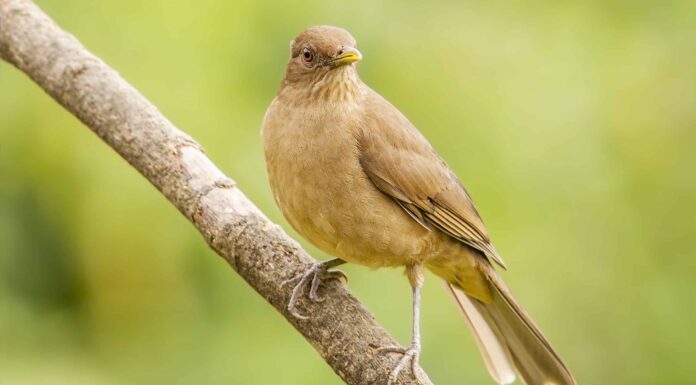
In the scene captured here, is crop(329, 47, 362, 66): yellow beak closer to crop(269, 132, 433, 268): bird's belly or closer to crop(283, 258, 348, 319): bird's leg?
crop(269, 132, 433, 268): bird's belly

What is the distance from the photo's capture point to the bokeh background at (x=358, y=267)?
506 centimetres

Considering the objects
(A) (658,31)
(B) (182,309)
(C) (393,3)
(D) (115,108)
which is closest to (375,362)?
(B) (182,309)

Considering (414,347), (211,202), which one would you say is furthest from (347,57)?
(414,347)

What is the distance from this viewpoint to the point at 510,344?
500 cm

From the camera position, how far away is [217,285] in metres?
5.09

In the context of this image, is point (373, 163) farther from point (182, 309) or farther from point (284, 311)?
point (182, 309)

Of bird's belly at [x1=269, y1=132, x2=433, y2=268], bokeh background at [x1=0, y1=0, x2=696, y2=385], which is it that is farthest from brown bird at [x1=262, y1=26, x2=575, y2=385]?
bokeh background at [x1=0, y1=0, x2=696, y2=385]

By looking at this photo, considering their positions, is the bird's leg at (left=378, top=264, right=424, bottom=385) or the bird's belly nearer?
the bird's leg at (left=378, top=264, right=424, bottom=385)

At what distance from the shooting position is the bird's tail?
4879mm

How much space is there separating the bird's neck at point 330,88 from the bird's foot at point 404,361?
109 centimetres

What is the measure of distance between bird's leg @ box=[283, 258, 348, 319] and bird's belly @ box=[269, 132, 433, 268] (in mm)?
113

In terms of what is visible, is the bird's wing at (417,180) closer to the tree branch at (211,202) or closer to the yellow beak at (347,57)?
the yellow beak at (347,57)

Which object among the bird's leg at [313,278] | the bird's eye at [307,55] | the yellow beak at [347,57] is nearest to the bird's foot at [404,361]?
the bird's leg at [313,278]

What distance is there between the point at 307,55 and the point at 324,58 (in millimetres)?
97
